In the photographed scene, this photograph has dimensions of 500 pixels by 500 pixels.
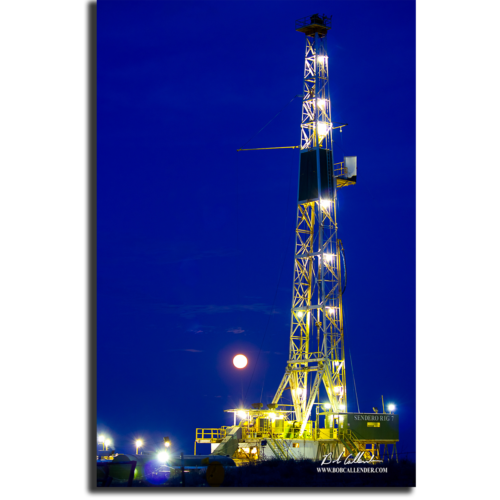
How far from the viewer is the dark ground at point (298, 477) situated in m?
18.1

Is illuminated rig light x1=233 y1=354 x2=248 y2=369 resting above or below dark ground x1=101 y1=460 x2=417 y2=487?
above

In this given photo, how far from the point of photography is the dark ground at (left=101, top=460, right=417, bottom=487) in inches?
712

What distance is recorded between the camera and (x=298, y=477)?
20.3 meters

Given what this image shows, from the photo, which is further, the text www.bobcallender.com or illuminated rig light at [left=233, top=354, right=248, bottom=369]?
illuminated rig light at [left=233, top=354, right=248, bottom=369]

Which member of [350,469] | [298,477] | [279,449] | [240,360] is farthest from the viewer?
[279,449]

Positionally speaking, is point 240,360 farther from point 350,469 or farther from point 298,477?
point 298,477

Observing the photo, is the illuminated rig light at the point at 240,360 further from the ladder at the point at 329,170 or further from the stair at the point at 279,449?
the ladder at the point at 329,170

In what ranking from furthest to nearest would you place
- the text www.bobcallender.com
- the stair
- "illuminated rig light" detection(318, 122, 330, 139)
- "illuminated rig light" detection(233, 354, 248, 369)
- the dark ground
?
"illuminated rig light" detection(318, 122, 330, 139)
the stair
"illuminated rig light" detection(233, 354, 248, 369)
the text www.bobcallender.com
the dark ground

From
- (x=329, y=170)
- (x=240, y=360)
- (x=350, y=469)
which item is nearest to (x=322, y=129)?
(x=329, y=170)

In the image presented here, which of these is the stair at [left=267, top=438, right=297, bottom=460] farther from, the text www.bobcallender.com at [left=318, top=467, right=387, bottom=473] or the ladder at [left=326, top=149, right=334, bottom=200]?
the ladder at [left=326, top=149, right=334, bottom=200]

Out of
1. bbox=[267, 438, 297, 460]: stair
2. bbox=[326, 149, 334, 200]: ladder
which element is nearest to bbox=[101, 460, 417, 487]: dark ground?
bbox=[267, 438, 297, 460]: stair
